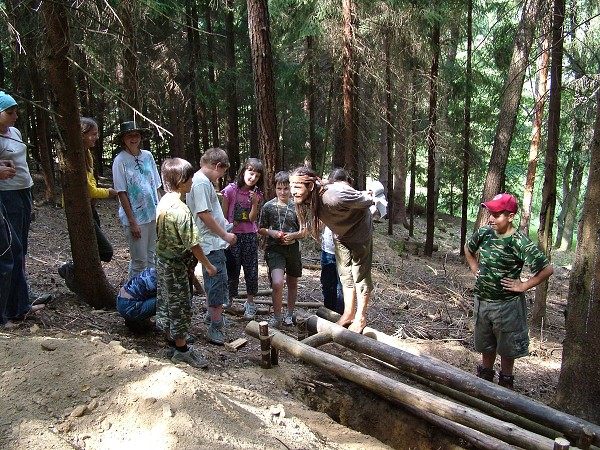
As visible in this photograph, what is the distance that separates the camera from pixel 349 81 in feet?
38.1

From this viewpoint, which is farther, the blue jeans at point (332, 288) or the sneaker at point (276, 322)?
the blue jeans at point (332, 288)

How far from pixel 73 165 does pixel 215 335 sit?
7.16 feet

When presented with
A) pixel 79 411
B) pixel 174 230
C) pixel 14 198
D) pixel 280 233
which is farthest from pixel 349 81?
pixel 79 411

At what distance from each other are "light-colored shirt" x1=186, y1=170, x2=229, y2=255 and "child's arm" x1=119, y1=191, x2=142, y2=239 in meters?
0.69

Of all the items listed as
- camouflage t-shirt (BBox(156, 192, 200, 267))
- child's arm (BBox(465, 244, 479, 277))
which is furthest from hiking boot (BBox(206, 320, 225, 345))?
child's arm (BBox(465, 244, 479, 277))

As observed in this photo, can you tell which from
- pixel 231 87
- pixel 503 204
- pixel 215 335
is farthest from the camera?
pixel 231 87

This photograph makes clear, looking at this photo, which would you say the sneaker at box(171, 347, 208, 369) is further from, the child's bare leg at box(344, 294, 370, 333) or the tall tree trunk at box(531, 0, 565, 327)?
the tall tree trunk at box(531, 0, 565, 327)

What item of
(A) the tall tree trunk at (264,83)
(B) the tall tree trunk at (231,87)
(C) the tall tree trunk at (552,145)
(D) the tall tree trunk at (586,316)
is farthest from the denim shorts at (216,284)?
(B) the tall tree trunk at (231,87)

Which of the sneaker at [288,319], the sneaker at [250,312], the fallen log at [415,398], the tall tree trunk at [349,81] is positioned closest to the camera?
the fallen log at [415,398]

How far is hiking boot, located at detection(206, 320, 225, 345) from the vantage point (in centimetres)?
515

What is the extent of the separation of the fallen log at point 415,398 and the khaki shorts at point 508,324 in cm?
102

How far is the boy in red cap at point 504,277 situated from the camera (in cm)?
450

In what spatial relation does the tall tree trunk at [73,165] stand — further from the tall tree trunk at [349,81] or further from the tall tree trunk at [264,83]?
the tall tree trunk at [349,81]

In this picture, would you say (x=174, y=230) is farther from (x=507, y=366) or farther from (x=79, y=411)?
(x=507, y=366)
